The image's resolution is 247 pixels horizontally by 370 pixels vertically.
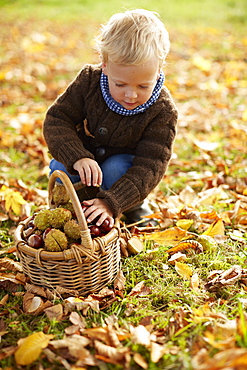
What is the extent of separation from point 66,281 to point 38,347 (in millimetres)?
374

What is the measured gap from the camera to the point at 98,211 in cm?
203

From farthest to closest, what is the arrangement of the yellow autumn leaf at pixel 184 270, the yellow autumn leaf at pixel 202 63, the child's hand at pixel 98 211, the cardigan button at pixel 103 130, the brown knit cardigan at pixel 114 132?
1. the yellow autumn leaf at pixel 202 63
2. the cardigan button at pixel 103 130
3. the brown knit cardigan at pixel 114 132
4. the yellow autumn leaf at pixel 184 270
5. the child's hand at pixel 98 211

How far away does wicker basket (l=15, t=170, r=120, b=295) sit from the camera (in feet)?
5.92

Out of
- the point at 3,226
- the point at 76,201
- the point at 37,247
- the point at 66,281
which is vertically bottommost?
the point at 3,226

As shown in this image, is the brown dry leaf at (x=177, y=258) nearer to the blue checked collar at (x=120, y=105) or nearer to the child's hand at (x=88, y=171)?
the child's hand at (x=88, y=171)

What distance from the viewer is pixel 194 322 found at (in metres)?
1.73

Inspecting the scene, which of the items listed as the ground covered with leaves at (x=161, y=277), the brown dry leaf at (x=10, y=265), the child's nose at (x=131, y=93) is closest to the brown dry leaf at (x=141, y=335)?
the ground covered with leaves at (x=161, y=277)

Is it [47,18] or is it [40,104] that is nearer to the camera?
[40,104]

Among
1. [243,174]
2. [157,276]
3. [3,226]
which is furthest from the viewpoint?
[243,174]

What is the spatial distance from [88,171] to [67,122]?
18.3 inches

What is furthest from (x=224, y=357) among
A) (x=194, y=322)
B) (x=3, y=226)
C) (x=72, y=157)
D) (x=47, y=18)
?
(x=47, y=18)

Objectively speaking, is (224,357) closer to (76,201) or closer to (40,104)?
(76,201)

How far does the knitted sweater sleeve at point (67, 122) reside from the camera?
2.25 m

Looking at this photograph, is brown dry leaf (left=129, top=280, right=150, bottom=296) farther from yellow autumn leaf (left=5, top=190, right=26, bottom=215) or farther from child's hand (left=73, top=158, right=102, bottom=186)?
yellow autumn leaf (left=5, top=190, right=26, bottom=215)
